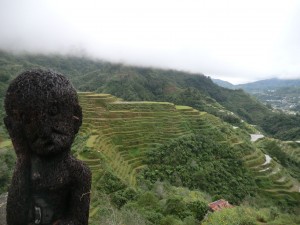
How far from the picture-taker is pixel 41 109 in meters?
3.16

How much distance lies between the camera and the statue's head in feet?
10.4

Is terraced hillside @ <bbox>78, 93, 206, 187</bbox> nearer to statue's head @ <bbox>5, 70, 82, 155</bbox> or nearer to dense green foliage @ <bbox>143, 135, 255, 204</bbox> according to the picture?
dense green foliage @ <bbox>143, 135, 255, 204</bbox>

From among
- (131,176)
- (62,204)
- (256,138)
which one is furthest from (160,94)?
(62,204)

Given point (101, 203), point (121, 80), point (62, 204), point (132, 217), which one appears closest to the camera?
point (62, 204)

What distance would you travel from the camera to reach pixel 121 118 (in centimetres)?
3497

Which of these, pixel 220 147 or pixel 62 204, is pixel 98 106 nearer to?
pixel 220 147

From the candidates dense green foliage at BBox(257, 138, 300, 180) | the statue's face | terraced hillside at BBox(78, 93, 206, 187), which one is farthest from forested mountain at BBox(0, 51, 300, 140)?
the statue's face

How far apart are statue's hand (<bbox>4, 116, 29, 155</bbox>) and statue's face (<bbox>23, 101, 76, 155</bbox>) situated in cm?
6

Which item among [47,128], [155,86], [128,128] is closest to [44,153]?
[47,128]

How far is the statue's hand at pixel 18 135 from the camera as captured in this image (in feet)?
10.7

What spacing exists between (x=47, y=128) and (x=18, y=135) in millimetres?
343

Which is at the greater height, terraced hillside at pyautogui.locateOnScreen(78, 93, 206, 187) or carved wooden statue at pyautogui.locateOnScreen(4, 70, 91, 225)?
carved wooden statue at pyautogui.locateOnScreen(4, 70, 91, 225)

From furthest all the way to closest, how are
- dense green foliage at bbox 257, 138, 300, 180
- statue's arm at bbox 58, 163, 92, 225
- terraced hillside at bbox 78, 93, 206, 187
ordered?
dense green foliage at bbox 257, 138, 300, 180 → terraced hillside at bbox 78, 93, 206, 187 → statue's arm at bbox 58, 163, 92, 225

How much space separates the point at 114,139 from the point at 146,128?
186 inches
